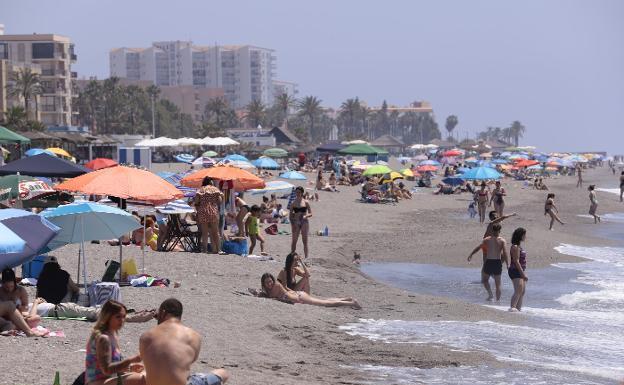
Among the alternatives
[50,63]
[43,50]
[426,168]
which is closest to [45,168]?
[426,168]

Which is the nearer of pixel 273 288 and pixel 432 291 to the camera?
pixel 273 288

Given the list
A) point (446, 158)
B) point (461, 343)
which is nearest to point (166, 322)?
point (461, 343)

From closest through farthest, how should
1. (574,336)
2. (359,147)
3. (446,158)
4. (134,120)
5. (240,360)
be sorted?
(240,360) → (574,336) → (359,147) → (446,158) → (134,120)

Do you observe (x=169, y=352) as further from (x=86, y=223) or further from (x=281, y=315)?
(x=281, y=315)

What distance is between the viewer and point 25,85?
85625 mm

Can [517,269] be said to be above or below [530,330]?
above

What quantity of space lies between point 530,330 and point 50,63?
94935 millimetres

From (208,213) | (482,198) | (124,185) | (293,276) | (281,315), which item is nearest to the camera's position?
(281,315)

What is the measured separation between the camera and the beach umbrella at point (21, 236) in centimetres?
927

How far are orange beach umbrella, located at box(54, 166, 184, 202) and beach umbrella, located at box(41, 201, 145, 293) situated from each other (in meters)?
1.61

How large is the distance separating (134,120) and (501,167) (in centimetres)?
5249

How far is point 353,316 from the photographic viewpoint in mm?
13227

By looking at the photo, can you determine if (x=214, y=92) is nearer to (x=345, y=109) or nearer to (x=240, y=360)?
(x=345, y=109)

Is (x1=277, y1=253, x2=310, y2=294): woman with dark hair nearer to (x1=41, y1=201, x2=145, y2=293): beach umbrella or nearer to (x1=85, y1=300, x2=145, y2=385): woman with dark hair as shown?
(x1=41, y1=201, x2=145, y2=293): beach umbrella
